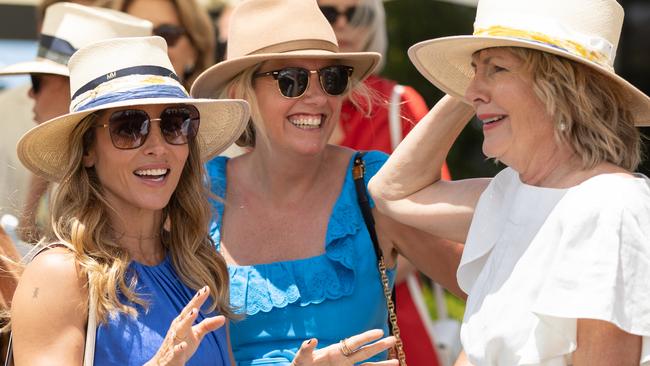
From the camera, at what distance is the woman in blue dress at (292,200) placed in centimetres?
355

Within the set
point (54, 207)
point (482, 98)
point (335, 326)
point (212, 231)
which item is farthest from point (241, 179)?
point (482, 98)

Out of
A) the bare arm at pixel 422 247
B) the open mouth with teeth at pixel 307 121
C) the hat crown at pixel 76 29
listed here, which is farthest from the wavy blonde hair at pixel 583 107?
the hat crown at pixel 76 29

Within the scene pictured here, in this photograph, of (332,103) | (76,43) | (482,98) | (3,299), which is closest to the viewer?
(482,98)

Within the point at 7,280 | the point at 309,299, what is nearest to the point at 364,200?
the point at 309,299

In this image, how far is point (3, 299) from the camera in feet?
11.1

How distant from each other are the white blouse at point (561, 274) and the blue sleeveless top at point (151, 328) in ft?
2.46

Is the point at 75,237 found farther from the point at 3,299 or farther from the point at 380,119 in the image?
the point at 380,119

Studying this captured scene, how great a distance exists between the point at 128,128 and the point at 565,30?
125cm

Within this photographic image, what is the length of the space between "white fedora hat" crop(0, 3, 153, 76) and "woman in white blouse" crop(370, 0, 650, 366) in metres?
1.95

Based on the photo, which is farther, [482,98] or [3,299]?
[3,299]

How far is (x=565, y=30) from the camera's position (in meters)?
2.78

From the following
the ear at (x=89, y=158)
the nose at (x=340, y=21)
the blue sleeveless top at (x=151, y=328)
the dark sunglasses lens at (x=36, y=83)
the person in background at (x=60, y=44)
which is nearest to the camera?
the blue sleeveless top at (x=151, y=328)

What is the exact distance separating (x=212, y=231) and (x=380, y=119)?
1232 millimetres

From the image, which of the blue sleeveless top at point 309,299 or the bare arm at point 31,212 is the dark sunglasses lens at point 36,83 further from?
the blue sleeveless top at point 309,299
